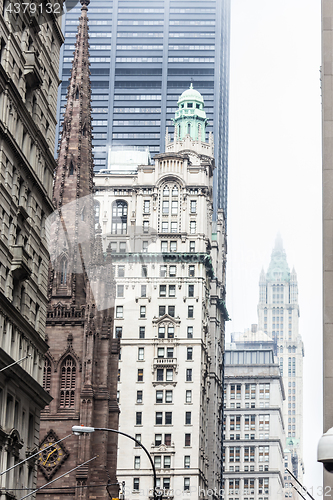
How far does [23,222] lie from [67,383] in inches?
1806

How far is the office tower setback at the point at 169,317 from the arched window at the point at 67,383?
4008cm

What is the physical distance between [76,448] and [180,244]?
6164 centimetres

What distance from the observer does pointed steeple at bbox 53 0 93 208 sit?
105000mm

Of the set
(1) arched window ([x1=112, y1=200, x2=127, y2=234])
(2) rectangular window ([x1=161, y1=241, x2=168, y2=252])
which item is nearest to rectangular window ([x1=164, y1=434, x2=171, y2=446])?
(2) rectangular window ([x1=161, y1=241, x2=168, y2=252])

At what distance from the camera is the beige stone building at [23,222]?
4844 cm

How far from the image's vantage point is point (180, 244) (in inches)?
5984

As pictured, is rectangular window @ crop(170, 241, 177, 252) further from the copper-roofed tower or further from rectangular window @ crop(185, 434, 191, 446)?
the copper-roofed tower

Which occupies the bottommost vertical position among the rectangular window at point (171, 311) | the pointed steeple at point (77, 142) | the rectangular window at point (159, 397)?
the rectangular window at point (159, 397)

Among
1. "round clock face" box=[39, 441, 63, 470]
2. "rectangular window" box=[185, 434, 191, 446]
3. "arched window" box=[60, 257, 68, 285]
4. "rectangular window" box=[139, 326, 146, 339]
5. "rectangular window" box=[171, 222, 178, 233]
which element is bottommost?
"round clock face" box=[39, 441, 63, 470]

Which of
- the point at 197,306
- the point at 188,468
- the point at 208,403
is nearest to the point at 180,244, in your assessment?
the point at 197,306

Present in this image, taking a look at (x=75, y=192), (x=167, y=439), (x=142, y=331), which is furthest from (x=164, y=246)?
(x=75, y=192)

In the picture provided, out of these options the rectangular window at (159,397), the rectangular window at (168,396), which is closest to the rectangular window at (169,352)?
the rectangular window at (168,396)

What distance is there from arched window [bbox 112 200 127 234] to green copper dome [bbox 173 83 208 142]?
21.8 metres

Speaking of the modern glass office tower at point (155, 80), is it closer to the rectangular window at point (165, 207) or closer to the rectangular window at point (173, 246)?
the rectangular window at point (165, 207)
